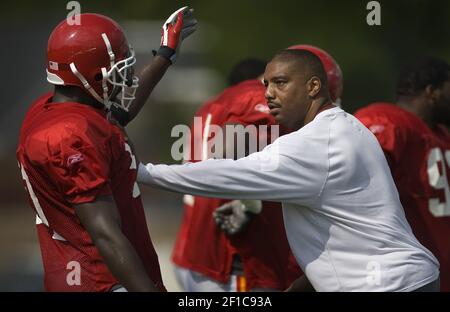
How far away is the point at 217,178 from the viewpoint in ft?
13.7

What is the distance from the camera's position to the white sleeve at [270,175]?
4.16 metres

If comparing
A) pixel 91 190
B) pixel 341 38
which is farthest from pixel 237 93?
pixel 341 38

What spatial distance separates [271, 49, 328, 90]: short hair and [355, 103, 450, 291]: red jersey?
1.37 m

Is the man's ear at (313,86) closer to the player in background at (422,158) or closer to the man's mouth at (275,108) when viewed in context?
the man's mouth at (275,108)

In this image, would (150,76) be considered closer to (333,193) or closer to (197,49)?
(333,193)

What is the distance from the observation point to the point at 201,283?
6.33 meters

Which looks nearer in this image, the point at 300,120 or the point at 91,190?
the point at 91,190

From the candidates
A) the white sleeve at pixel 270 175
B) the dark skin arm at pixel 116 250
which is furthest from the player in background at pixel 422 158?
the dark skin arm at pixel 116 250

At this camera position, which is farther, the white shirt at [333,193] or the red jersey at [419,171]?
the red jersey at [419,171]

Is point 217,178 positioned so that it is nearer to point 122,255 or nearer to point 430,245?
point 122,255

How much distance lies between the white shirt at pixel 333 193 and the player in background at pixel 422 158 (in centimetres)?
156

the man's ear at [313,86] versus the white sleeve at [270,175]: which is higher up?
the man's ear at [313,86]

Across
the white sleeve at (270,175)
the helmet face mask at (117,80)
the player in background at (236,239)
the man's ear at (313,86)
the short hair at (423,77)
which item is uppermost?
the helmet face mask at (117,80)

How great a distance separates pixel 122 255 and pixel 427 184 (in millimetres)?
2743
